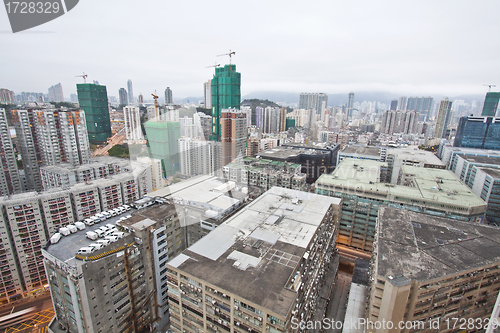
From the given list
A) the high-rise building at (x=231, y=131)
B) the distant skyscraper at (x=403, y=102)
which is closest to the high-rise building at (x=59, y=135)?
the high-rise building at (x=231, y=131)

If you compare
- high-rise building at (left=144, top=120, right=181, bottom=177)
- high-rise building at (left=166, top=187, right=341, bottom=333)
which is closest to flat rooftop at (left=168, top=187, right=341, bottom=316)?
high-rise building at (left=166, top=187, right=341, bottom=333)

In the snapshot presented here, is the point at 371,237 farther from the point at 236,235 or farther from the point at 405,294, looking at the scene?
the point at 236,235

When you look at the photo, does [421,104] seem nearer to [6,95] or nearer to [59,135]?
[59,135]

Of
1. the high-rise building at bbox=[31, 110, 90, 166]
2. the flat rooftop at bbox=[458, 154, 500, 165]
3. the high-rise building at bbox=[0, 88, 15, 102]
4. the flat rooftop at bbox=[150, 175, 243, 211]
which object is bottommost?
the flat rooftop at bbox=[458, 154, 500, 165]

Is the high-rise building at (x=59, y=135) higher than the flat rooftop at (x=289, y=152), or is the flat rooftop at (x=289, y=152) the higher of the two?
the high-rise building at (x=59, y=135)

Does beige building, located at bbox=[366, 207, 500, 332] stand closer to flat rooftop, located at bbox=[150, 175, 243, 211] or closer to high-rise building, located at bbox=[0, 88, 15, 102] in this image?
flat rooftop, located at bbox=[150, 175, 243, 211]

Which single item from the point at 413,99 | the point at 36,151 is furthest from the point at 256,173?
the point at 413,99

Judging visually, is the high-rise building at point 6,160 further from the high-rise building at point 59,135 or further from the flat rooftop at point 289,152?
the flat rooftop at point 289,152
